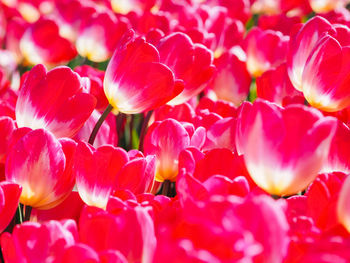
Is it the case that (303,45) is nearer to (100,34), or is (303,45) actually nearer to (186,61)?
(186,61)

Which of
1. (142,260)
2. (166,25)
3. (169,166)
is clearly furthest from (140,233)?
(166,25)

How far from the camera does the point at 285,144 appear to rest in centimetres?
50

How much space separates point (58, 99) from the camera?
70 cm

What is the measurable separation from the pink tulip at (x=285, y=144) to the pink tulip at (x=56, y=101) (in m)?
0.24

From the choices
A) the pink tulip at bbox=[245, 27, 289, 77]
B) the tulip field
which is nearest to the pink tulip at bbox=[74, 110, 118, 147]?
the tulip field

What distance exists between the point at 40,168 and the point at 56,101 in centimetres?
12

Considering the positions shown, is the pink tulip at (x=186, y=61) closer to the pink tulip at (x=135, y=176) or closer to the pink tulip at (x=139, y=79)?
the pink tulip at (x=139, y=79)

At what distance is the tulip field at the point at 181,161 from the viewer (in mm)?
387

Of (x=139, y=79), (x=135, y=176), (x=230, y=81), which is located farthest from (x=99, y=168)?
(x=230, y=81)

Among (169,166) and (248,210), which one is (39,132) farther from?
(248,210)

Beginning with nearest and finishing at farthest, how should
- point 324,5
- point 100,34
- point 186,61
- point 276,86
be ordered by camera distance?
point 186,61 → point 276,86 → point 100,34 → point 324,5

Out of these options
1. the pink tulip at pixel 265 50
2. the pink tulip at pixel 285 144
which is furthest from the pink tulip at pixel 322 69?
the pink tulip at pixel 265 50

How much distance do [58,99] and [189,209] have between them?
0.35m

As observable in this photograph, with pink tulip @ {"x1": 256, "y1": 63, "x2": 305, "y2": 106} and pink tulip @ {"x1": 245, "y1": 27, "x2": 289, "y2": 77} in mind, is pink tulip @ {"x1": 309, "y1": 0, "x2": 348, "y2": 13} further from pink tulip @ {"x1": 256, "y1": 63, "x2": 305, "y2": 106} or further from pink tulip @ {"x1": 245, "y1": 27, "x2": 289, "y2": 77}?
pink tulip @ {"x1": 256, "y1": 63, "x2": 305, "y2": 106}
